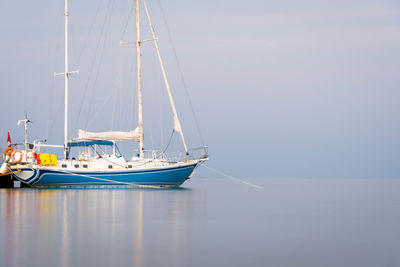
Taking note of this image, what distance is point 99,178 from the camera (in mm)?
62469

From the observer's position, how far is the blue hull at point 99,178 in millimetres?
61969

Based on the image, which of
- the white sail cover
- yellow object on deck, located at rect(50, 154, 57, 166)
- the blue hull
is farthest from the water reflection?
the white sail cover

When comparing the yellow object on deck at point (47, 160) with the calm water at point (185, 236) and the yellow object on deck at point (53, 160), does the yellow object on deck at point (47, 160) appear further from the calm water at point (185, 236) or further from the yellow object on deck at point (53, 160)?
the calm water at point (185, 236)

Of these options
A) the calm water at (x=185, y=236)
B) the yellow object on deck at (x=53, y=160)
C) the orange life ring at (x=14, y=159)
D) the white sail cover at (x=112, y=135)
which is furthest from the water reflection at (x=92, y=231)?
the white sail cover at (x=112, y=135)

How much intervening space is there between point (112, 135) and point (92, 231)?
31664 millimetres

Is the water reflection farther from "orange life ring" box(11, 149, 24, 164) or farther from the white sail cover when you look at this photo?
the white sail cover

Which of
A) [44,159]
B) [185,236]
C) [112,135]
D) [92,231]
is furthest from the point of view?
[112,135]

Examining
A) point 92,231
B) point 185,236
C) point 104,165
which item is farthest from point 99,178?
point 185,236

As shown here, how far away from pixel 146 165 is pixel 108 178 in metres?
4.29

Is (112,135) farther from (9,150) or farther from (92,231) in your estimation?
(92,231)

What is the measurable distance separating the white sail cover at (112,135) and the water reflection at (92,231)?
34.7 ft

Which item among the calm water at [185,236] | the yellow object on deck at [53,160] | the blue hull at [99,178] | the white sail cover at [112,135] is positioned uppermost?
the white sail cover at [112,135]

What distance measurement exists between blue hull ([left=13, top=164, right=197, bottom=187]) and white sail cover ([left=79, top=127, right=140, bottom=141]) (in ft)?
12.5

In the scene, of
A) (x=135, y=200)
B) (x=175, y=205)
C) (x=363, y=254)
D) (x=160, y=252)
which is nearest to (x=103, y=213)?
(x=175, y=205)
